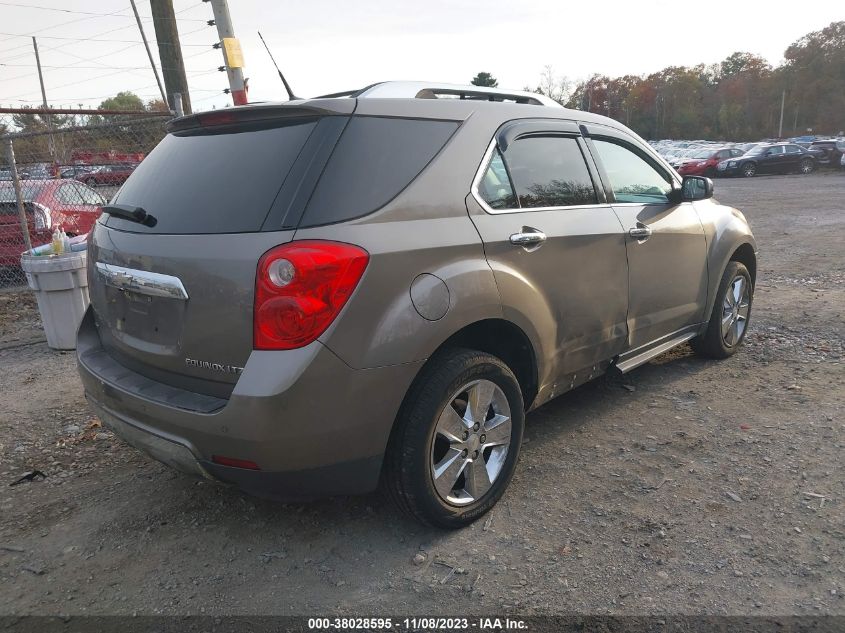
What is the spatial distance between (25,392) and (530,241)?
385 centimetres


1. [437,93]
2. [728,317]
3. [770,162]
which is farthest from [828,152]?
[437,93]

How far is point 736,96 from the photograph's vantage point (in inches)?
3275

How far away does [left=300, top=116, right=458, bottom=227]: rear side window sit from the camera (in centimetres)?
240

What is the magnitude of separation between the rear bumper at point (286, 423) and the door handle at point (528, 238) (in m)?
0.82

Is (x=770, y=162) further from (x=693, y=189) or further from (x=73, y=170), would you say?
(x=693, y=189)

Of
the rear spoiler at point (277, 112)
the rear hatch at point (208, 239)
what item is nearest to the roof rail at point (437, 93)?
the rear spoiler at point (277, 112)

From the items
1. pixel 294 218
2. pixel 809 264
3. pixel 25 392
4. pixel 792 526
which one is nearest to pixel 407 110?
pixel 294 218

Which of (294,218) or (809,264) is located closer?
(294,218)

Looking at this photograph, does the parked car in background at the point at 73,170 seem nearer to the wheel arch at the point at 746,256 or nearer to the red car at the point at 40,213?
the red car at the point at 40,213

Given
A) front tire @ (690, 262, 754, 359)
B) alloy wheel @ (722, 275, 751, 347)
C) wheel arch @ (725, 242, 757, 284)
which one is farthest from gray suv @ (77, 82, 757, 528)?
wheel arch @ (725, 242, 757, 284)

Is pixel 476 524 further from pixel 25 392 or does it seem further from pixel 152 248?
pixel 25 392

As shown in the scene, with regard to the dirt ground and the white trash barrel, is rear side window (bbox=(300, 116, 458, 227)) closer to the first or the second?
the dirt ground

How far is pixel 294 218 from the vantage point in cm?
235

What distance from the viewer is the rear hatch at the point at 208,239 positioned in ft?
7.73
